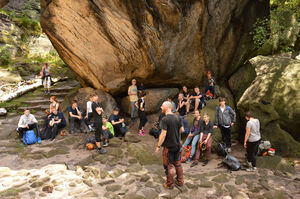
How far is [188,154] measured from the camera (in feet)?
23.8

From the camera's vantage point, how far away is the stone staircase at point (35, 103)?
921cm

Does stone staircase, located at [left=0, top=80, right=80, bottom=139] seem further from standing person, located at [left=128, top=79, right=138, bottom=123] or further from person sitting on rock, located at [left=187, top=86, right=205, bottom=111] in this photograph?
person sitting on rock, located at [left=187, top=86, right=205, bottom=111]

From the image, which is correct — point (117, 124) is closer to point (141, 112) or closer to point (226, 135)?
point (141, 112)

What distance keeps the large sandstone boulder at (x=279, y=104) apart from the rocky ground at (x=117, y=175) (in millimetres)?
1342

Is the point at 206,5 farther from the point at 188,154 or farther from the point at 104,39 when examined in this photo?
the point at 188,154

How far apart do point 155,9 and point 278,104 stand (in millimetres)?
6606

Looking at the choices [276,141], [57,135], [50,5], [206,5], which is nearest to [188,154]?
[276,141]

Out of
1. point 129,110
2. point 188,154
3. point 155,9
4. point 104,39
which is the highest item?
point 155,9

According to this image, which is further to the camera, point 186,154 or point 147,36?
point 147,36

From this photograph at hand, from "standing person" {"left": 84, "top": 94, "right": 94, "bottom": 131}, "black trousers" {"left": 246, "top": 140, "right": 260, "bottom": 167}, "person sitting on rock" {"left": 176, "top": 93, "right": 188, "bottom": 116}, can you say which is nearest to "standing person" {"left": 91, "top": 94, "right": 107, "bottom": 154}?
"standing person" {"left": 84, "top": 94, "right": 94, "bottom": 131}

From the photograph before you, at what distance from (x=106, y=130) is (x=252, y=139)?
5284mm

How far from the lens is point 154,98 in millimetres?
10648

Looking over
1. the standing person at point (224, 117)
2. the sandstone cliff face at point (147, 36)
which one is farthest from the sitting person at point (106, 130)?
the standing person at point (224, 117)

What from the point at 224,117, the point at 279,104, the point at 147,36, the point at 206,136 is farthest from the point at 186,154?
the point at 147,36
